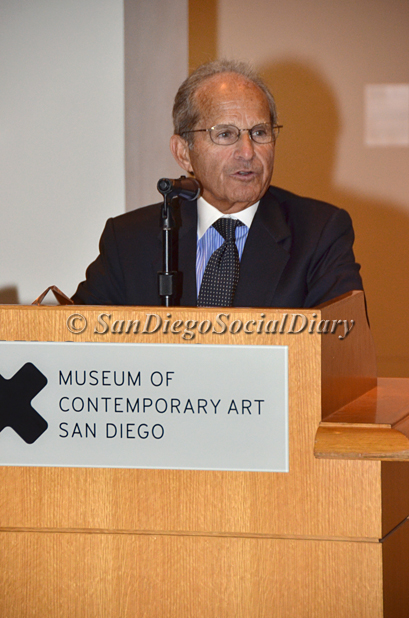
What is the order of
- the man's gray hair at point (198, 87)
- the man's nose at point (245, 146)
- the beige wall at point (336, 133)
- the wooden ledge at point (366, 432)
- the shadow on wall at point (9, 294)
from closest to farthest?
the wooden ledge at point (366, 432) → the man's nose at point (245, 146) → the man's gray hair at point (198, 87) → the shadow on wall at point (9, 294) → the beige wall at point (336, 133)

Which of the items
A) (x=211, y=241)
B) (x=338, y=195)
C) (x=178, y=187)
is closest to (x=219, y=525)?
(x=178, y=187)

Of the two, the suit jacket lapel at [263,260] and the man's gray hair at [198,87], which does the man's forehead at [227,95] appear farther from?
the suit jacket lapel at [263,260]

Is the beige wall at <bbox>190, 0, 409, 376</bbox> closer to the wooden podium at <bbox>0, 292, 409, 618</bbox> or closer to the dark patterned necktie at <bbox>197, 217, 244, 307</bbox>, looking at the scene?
the dark patterned necktie at <bbox>197, 217, 244, 307</bbox>

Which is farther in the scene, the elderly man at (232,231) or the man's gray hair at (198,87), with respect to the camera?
the man's gray hair at (198,87)

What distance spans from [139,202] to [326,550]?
2.07 m

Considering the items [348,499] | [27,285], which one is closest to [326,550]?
[348,499]

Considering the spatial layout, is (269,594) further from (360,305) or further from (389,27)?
(389,27)

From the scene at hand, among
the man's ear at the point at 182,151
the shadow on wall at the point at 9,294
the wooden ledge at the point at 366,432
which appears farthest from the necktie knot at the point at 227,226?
the shadow on wall at the point at 9,294

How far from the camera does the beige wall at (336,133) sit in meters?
4.66

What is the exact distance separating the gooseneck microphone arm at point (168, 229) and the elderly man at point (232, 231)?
0.41 metres

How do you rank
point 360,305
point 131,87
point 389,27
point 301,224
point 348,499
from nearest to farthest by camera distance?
point 348,499, point 360,305, point 301,224, point 131,87, point 389,27

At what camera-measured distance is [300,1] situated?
4.64 meters

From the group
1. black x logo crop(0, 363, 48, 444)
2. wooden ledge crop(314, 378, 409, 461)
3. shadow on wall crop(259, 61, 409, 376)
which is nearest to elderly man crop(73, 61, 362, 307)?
wooden ledge crop(314, 378, 409, 461)

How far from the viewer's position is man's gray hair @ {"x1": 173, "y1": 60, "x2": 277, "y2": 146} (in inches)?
82.1
